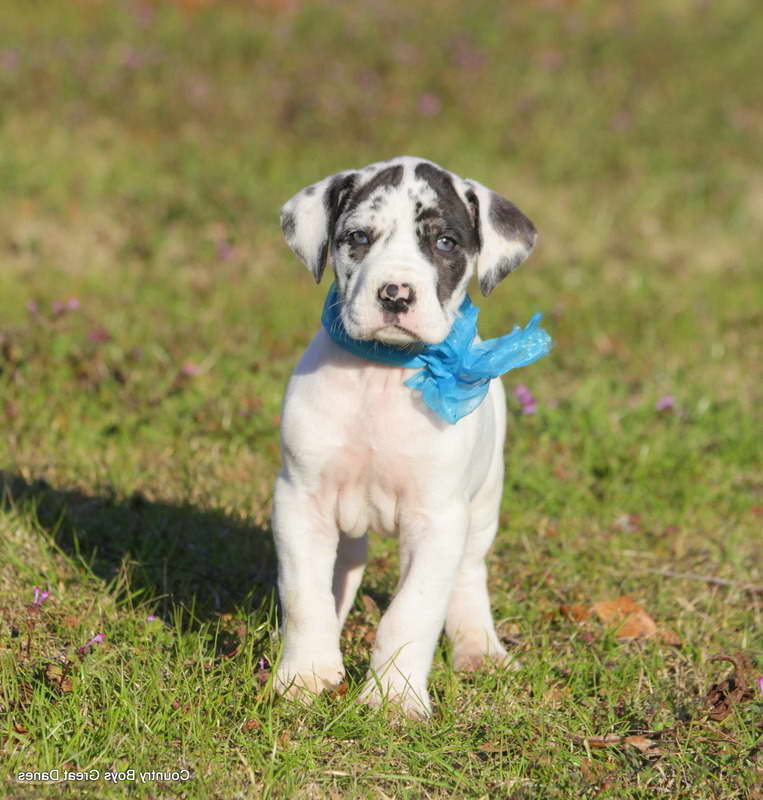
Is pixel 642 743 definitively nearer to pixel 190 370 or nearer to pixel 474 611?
pixel 474 611

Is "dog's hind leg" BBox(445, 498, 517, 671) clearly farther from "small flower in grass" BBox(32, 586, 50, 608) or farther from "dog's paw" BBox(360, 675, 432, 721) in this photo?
"small flower in grass" BBox(32, 586, 50, 608)

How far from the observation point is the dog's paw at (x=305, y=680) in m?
3.67

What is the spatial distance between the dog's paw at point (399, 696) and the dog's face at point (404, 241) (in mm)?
1103

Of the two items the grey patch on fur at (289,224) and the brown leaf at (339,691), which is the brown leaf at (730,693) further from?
the grey patch on fur at (289,224)

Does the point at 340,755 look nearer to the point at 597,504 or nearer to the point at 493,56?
the point at 597,504

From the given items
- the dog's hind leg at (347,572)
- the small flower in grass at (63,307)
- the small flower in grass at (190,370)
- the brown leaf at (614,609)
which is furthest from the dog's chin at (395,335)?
the small flower in grass at (63,307)

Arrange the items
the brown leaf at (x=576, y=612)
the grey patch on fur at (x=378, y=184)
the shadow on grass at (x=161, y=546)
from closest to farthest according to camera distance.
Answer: the grey patch on fur at (x=378, y=184) → the shadow on grass at (x=161, y=546) → the brown leaf at (x=576, y=612)

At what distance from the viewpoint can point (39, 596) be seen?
418 cm

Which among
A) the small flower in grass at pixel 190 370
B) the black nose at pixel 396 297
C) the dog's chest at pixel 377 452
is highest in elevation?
the black nose at pixel 396 297

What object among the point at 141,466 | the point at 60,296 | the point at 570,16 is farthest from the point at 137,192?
the point at 570,16

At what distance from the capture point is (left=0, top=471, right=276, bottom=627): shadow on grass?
446cm

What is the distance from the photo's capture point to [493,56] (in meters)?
13.7

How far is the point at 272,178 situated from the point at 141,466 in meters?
5.37

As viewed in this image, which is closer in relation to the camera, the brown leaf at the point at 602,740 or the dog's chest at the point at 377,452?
the brown leaf at the point at 602,740
